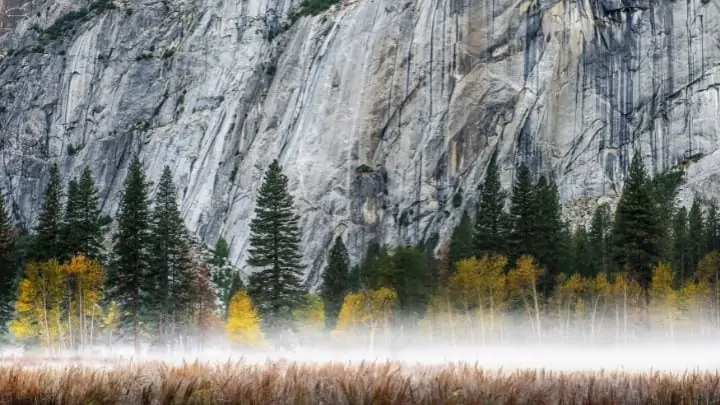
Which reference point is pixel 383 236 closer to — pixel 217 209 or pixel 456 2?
pixel 217 209

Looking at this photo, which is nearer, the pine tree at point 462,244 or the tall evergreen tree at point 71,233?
Result: the tall evergreen tree at point 71,233

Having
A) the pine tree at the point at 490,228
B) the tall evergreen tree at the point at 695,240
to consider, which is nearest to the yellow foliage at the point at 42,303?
the pine tree at the point at 490,228

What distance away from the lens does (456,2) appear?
12850 cm

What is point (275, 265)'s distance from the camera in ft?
177

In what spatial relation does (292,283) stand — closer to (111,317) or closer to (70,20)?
(111,317)

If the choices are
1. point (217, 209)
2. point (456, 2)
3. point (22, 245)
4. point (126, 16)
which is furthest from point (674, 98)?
point (126, 16)

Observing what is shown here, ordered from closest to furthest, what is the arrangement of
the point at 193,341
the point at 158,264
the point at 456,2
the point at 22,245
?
the point at 158,264
the point at 193,341
the point at 22,245
the point at 456,2

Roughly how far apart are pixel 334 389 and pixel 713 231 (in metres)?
98.8

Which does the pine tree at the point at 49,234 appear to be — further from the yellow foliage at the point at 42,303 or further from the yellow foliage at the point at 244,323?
the yellow foliage at the point at 244,323

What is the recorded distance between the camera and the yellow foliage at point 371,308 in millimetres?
58094

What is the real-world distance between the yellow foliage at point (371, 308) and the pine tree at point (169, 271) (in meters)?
13.1

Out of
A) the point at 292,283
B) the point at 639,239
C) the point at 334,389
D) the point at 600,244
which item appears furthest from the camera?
the point at 600,244

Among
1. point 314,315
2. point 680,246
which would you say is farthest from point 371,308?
point 680,246

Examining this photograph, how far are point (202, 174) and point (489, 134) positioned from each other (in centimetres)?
5296
